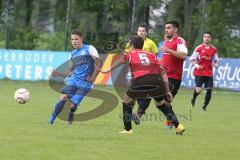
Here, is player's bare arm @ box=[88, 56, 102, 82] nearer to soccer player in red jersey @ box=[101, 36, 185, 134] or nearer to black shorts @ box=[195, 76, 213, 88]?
soccer player in red jersey @ box=[101, 36, 185, 134]

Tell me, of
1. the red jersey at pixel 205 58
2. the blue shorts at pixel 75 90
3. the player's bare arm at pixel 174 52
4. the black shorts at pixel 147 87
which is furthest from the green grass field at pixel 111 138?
the red jersey at pixel 205 58

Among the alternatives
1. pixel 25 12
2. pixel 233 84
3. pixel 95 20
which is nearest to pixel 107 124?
pixel 233 84

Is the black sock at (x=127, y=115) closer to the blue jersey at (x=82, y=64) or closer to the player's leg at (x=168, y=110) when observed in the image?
the player's leg at (x=168, y=110)

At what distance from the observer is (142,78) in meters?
13.1

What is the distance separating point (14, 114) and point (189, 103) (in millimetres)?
7779

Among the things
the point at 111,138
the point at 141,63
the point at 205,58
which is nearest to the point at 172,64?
the point at 141,63

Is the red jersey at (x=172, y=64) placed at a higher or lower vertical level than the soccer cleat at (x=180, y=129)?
higher

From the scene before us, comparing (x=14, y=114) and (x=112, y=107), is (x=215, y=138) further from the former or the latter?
(x=112, y=107)

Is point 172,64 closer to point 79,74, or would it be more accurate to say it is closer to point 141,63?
point 79,74

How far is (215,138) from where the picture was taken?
1319 centimetres

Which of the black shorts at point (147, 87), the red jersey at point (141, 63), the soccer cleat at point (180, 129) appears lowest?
the soccer cleat at point (180, 129)

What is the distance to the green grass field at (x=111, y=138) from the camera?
416 inches

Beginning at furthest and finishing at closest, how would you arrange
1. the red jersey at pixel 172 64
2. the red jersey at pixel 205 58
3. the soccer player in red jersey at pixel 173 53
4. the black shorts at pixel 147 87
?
the red jersey at pixel 205 58 < the red jersey at pixel 172 64 < the soccer player in red jersey at pixel 173 53 < the black shorts at pixel 147 87

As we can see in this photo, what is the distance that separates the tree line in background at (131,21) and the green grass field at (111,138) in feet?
48.0
